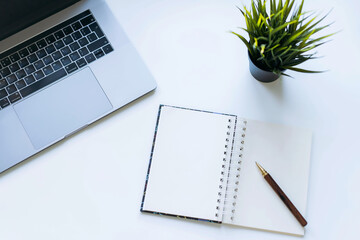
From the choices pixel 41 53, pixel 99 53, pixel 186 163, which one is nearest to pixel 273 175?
pixel 186 163

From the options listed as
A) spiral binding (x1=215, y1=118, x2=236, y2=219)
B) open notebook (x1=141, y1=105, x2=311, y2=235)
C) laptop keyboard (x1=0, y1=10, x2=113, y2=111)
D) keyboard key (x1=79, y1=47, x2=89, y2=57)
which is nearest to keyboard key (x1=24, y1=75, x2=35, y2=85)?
laptop keyboard (x1=0, y1=10, x2=113, y2=111)

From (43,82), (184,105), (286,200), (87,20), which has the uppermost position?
(87,20)

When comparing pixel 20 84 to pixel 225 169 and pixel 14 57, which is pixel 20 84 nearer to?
pixel 14 57

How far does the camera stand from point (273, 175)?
759 millimetres

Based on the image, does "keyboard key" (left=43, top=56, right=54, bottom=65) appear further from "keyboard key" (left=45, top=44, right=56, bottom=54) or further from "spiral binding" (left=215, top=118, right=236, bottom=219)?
"spiral binding" (left=215, top=118, right=236, bottom=219)

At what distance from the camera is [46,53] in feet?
2.58

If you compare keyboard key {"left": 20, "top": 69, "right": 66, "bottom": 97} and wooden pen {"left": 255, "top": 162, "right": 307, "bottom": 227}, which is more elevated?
keyboard key {"left": 20, "top": 69, "right": 66, "bottom": 97}

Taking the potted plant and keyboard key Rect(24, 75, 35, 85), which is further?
keyboard key Rect(24, 75, 35, 85)

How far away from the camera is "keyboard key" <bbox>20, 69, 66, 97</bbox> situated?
2.54ft

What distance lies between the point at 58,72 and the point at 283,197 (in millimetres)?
516

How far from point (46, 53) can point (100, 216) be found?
350mm

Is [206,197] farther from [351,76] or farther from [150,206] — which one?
[351,76]

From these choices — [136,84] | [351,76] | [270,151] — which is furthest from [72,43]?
[351,76]

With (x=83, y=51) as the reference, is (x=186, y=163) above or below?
below
